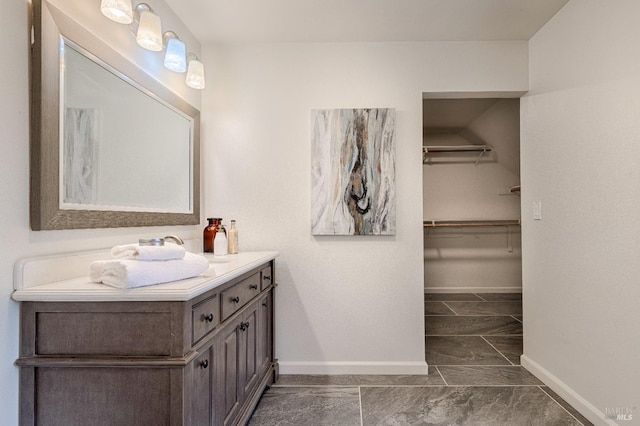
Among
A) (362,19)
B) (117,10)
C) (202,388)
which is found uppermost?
(362,19)

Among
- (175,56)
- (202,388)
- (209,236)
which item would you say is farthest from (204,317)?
(175,56)

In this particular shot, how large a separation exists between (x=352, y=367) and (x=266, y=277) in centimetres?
91

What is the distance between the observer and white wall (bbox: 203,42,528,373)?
236 cm

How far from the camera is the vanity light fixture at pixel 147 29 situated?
4.88 feet

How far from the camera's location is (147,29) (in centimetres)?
149

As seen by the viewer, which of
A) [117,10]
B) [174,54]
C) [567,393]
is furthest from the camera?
[567,393]

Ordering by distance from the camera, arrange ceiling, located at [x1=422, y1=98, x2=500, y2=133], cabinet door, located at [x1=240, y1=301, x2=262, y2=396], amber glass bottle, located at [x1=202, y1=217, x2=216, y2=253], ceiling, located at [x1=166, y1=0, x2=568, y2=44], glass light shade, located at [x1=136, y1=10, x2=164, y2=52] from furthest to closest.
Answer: ceiling, located at [x1=422, y1=98, x2=500, y2=133], amber glass bottle, located at [x1=202, y1=217, x2=216, y2=253], ceiling, located at [x1=166, y1=0, x2=568, y2=44], cabinet door, located at [x1=240, y1=301, x2=262, y2=396], glass light shade, located at [x1=136, y1=10, x2=164, y2=52]

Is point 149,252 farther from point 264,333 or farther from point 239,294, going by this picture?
point 264,333

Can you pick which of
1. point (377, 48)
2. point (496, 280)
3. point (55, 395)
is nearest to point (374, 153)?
point (377, 48)

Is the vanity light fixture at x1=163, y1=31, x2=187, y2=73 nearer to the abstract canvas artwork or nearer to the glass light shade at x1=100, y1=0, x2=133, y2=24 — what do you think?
the glass light shade at x1=100, y1=0, x2=133, y2=24

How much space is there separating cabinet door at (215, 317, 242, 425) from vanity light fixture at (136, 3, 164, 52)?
51.5 inches

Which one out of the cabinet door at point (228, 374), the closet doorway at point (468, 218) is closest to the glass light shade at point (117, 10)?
the cabinet door at point (228, 374)

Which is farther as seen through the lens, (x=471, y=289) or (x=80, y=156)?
(x=471, y=289)

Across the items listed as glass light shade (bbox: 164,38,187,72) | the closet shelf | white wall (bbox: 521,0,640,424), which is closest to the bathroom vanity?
glass light shade (bbox: 164,38,187,72)
